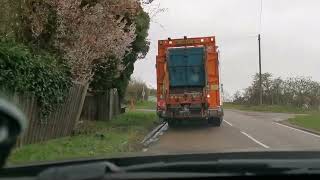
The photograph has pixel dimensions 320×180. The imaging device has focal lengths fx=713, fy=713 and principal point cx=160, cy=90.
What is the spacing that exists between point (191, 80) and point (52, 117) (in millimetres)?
9191

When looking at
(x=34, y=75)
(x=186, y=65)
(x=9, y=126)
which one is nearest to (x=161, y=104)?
(x=186, y=65)

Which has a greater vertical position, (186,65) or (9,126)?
(186,65)

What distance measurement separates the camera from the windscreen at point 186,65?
27969 millimetres

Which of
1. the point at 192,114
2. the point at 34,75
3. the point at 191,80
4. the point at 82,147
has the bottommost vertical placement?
the point at 82,147

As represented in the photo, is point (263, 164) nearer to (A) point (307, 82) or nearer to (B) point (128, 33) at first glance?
(B) point (128, 33)

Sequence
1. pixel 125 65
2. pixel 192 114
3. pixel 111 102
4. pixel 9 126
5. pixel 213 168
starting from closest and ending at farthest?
Result: pixel 9 126 < pixel 213 168 < pixel 192 114 < pixel 125 65 < pixel 111 102

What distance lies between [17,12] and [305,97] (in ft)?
179

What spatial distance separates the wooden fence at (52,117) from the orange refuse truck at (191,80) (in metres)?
5.31

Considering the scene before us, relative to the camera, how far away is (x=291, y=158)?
411cm

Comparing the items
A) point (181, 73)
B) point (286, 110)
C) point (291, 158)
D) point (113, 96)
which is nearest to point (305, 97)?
point (286, 110)

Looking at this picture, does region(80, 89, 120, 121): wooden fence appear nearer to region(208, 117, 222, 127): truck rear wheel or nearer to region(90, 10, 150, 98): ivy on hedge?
region(90, 10, 150, 98): ivy on hedge

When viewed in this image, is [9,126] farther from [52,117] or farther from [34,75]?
[52,117]

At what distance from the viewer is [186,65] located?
28.0 m

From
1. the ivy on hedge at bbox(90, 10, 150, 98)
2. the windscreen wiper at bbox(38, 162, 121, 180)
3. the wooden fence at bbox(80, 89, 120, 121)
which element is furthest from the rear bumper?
the windscreen wiper at bbox(38, 162, 121, 180)
